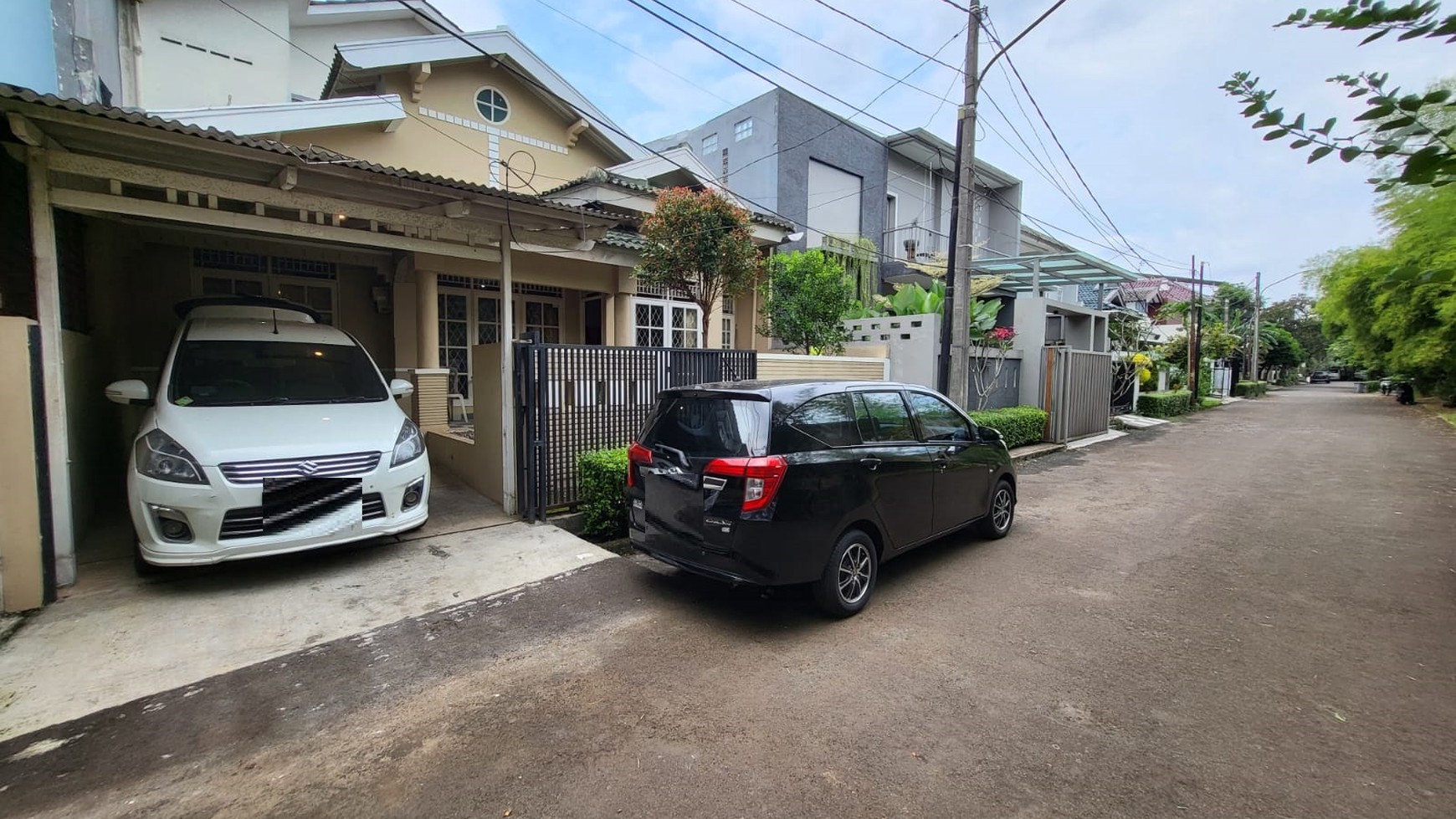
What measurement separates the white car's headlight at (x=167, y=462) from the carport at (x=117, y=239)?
1.66 feet

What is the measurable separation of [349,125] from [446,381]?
4257mm

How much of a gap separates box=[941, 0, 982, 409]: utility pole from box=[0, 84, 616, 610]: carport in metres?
5.35

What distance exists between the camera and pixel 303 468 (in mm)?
4422

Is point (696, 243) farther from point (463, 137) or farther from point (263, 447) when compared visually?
point (463, 137)

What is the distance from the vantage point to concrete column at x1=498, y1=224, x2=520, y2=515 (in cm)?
627

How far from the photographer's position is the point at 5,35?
5910 mm

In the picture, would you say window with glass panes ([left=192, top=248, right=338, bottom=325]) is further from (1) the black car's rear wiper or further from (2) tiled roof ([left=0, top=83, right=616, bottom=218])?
(1) the black car's rear wiper

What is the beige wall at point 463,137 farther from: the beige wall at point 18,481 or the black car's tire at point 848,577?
the black car's tire at point 848,577

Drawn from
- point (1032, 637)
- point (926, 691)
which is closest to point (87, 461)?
point (926, 691)

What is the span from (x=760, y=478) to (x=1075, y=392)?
1242 centimetres

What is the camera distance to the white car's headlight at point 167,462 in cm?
414

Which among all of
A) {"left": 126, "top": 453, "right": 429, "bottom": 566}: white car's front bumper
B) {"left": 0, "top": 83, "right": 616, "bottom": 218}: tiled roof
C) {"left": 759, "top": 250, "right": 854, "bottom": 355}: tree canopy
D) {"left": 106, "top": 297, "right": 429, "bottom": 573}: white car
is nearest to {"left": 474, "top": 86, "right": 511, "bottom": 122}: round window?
{"left": 759, "top": 250, "right": 854, "bottom": 355}: tree canopy

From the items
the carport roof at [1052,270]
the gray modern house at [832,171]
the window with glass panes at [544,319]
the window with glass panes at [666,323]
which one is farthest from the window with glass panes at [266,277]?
the carport roof at [1052,270]

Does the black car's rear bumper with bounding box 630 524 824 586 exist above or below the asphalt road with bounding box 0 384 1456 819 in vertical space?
above
